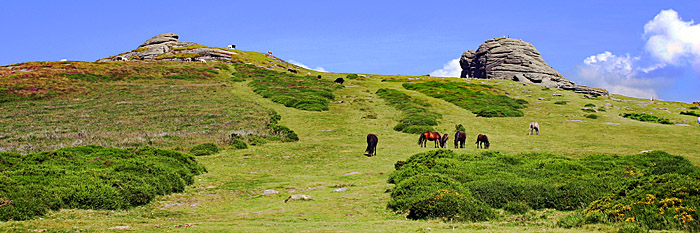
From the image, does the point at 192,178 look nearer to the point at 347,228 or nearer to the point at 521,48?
the point at 347,228

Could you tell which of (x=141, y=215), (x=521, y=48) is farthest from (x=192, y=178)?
(x=521, y=48)

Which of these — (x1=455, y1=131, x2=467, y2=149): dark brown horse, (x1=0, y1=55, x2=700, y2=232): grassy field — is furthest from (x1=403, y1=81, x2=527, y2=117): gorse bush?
(x1=455, y1=131, x2=467, y2=149): dark brown horse

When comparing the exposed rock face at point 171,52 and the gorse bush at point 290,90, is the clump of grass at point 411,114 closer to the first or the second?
the gorse bush at point 290,90

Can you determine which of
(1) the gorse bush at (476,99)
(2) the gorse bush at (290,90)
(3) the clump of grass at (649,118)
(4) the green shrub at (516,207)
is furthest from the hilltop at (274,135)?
(3) the clump of grass at (649,118)

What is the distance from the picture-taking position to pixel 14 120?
4028cm

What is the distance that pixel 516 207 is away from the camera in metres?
11.7

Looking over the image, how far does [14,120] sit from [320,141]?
31205mm

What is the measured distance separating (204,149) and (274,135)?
29.0ft

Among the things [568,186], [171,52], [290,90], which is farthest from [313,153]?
[171,52]

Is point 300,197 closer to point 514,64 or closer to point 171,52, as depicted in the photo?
point 171,52

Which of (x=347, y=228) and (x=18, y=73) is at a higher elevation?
(x=18, y=73)

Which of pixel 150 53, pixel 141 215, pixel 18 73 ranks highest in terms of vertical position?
pixel 150 53

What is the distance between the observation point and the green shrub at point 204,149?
25750 mm

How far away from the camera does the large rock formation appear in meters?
120
